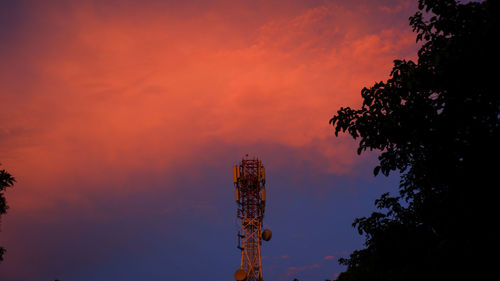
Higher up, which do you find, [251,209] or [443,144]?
[251,209]

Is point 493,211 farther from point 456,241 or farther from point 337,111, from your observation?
point 337,111

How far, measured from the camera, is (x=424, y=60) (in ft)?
35.3

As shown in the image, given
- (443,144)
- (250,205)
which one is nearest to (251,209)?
(250,205)

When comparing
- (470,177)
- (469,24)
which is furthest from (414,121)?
(469,24)

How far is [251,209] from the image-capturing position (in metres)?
38.8

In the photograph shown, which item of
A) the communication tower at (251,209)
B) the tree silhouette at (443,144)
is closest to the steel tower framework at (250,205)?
the communication tower at (251,209)

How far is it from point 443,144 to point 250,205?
3120 centimetres

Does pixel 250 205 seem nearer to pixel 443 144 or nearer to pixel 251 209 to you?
pixel 251 209

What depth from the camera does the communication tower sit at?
36969mm

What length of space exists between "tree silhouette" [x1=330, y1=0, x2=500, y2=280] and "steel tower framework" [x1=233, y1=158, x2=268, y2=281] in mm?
27287

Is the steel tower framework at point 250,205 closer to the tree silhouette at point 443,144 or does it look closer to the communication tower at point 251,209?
the communication tower at point 251,209

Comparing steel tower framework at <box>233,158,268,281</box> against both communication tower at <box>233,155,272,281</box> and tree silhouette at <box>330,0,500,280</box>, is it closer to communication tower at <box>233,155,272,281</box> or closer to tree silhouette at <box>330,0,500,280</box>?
communication tower at <box>233,155,272,281</box>

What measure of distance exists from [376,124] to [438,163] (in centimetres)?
192

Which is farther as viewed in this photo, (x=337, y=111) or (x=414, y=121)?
(x=337, y=111)
